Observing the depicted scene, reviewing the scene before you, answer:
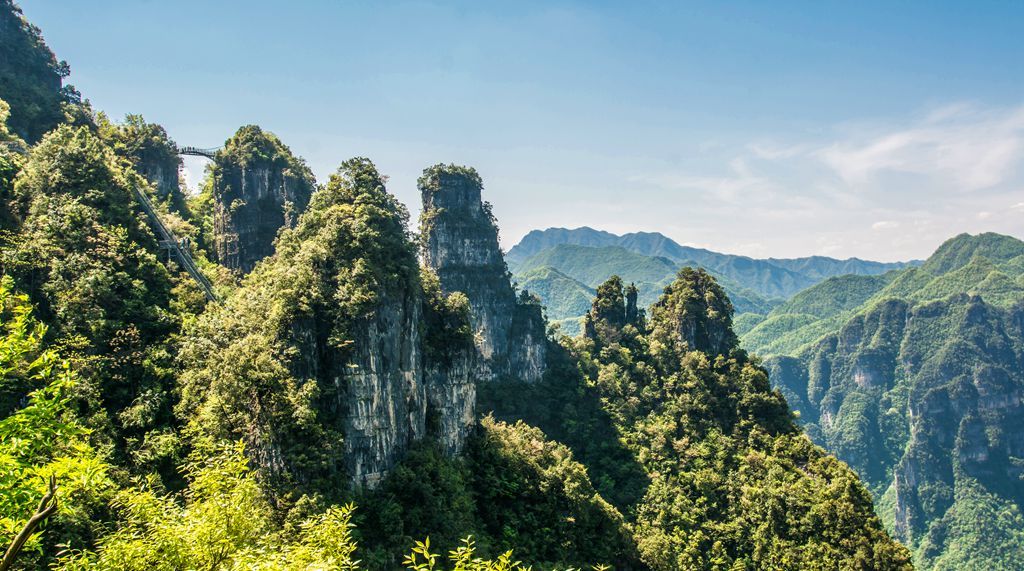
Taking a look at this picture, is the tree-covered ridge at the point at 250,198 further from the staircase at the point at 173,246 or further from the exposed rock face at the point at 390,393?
the exposed rock face at the point at 390,393

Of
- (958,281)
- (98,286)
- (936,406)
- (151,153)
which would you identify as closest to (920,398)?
(936,406)

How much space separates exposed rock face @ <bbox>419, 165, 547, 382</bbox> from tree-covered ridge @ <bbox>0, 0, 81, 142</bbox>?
31.3m

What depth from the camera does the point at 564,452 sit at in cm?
4366

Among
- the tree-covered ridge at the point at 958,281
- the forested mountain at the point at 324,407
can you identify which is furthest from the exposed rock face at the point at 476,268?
the tree-covered ridge at the point at 958,281

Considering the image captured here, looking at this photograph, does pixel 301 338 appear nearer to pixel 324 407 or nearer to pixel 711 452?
pixel 324 407

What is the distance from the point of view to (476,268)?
62906 millimetres

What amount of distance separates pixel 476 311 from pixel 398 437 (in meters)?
30.7

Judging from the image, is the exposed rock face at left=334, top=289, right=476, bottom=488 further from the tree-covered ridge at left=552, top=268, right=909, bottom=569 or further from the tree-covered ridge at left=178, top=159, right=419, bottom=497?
the tree-covered ridge at left=552, top=268, right=909, bottom=569

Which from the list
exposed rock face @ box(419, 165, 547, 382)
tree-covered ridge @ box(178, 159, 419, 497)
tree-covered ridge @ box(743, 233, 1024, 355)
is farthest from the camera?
tree-covered ridge @ box(743, 233, 1024, 355)

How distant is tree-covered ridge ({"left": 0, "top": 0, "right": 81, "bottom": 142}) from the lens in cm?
4469

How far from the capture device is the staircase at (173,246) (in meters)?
40.1

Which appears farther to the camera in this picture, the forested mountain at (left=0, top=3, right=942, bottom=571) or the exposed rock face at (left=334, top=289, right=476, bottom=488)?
the exposed rock face at (left=334, top=289, right=476, bottom=488)

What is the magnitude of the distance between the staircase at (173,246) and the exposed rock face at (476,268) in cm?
2485

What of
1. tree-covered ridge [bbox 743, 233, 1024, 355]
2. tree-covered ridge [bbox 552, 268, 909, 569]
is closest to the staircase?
tree-covered ridge [bbox 552, 268, 909, 569]
